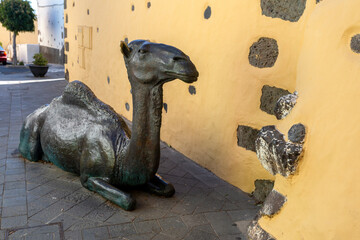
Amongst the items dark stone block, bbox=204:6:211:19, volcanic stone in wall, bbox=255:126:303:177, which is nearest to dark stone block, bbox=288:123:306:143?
volcanic stone in wall, bbox=255:126:303:177

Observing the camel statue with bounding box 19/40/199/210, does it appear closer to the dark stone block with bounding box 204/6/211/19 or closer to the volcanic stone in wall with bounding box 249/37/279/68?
the volcanic stone in wall with bounding box 249/37/279/68

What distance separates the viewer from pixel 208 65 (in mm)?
3773

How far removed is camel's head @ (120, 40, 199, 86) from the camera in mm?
2396

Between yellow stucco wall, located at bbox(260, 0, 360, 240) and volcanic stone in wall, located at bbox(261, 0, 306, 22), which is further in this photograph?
volcanic stone in wall, located at bbox(261, 0, 306, 22)

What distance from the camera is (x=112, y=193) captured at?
113 inches


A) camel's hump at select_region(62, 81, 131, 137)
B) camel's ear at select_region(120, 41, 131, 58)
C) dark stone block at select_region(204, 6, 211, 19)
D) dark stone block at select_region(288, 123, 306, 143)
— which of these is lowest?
camel's hump at select_region(62, 81, 131, 137)

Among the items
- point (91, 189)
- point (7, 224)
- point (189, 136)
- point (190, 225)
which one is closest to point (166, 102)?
point (189, 136)

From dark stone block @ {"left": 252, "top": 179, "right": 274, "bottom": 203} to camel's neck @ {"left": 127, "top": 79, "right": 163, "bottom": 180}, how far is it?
1.11 metres

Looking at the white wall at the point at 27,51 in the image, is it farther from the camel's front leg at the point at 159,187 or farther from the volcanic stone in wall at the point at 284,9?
the volcanic stone in wall at the point at 284,9

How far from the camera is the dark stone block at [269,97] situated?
2.99 meters

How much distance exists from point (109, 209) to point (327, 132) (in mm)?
2048

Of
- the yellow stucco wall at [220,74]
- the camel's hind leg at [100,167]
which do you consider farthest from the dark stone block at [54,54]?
the camel's hind leg at [100,167]

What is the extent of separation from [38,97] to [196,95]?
16.7 ft

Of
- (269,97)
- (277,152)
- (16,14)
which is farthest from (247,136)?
(16,14)
